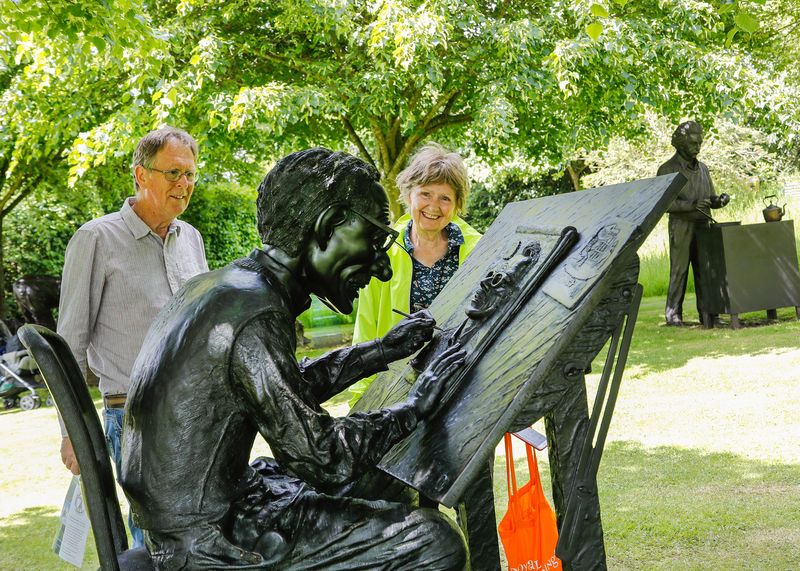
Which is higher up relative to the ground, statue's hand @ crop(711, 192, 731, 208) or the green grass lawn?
statue's hand @ crop(711, 192, 731, 208)

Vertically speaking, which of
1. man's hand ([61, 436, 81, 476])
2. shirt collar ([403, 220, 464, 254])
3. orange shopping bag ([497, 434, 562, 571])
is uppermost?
shirt collar ([403, 220, 464, 254])

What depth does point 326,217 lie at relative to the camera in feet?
6.40

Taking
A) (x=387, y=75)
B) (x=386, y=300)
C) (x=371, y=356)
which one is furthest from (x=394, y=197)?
(x=371, y=356)

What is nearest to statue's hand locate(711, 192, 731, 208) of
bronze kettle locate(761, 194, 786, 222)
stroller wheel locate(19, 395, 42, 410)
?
bronze kettle locate(761, 194, 786, 222)

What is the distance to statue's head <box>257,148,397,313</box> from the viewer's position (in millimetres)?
1955

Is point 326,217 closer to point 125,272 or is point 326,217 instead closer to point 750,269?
point 125,272

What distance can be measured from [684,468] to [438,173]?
2.65 metres

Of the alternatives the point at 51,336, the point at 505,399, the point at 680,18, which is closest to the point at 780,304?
the point at 680,18

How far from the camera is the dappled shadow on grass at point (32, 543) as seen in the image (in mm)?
4168

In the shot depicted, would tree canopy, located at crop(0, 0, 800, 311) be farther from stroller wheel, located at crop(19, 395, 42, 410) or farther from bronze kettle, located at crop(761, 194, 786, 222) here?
stroller wheel, located at crop(19, 395, 42, 410)

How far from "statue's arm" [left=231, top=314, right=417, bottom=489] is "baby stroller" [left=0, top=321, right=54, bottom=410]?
8300mm

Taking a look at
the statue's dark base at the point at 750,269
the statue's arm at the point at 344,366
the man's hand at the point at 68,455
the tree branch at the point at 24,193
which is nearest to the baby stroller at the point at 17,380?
the tree branch at the point at 24,193

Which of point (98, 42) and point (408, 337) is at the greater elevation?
point (98, 42)

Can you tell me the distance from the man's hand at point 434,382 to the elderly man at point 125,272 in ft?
5.66
